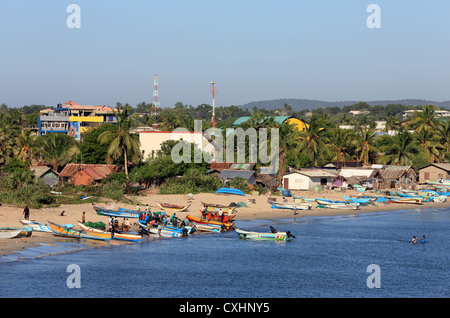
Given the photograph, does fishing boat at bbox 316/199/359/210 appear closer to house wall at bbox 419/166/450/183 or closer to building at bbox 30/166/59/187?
house wall at bbox 419/166/450/183

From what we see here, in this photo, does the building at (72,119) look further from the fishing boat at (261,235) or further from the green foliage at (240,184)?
the fishing boat at (261,235)

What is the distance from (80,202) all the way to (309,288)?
30102mm

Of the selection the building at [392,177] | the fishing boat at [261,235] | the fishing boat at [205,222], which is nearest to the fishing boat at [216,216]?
the fishing boat at [205,222]

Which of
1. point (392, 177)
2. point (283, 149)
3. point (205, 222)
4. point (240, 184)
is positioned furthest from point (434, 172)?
point (205, 222)

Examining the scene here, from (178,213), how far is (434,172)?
189 feet

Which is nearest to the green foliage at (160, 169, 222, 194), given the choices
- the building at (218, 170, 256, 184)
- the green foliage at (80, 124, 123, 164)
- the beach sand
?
the beach sand

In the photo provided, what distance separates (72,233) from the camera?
47.0 meters

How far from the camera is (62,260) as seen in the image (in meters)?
40.7

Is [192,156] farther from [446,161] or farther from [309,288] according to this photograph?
[446,161]

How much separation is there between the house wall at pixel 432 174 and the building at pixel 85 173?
2105 inches

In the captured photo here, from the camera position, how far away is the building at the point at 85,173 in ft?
244

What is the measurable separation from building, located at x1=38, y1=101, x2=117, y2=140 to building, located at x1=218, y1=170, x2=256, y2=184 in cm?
5689

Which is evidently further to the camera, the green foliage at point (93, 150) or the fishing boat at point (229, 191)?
the green foliage at point (93, 150)

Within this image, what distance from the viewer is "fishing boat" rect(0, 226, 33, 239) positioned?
145ft
